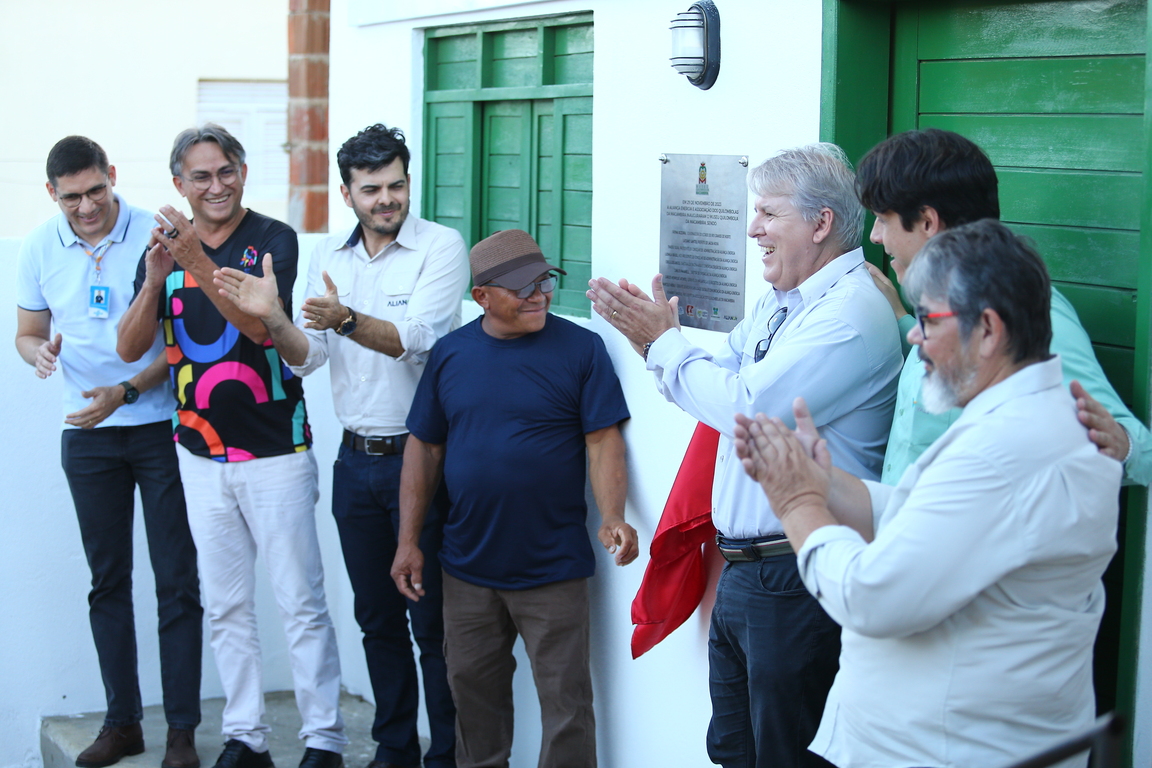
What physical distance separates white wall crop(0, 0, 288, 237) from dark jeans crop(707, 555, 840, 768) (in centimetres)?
1309

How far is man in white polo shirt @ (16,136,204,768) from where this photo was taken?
4.36 meters

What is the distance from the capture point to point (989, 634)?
77.6 inches

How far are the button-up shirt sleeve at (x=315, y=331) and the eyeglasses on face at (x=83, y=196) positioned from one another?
2.57 ft

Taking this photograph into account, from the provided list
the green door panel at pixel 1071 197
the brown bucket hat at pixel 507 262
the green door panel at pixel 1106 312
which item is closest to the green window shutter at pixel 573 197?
the brown bucket hat at pixel 507 262

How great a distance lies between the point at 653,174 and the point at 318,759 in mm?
2395

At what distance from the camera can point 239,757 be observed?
14.2 feet

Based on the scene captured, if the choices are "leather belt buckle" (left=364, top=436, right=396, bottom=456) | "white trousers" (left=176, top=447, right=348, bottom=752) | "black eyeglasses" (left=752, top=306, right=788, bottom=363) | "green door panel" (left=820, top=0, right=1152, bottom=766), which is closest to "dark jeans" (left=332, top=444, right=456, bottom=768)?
"leather belt buckle" (left=364, top=436, right=396, bottom=456)

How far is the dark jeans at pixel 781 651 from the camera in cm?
274

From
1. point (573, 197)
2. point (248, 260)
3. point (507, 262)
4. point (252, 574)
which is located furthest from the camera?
point (252, 574)

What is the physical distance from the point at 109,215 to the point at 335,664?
1.83m

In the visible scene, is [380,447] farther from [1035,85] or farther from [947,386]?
[947,386]

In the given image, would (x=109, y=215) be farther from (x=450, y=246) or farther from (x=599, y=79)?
(x=599, y=79)

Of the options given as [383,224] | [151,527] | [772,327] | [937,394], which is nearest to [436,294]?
[383,224]

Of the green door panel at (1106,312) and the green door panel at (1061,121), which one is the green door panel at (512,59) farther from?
the green door panel at (1106,312)
